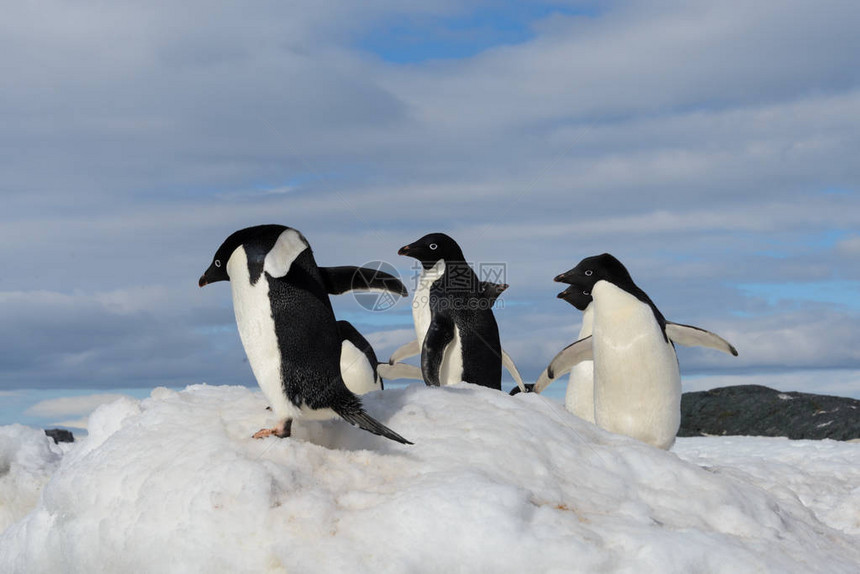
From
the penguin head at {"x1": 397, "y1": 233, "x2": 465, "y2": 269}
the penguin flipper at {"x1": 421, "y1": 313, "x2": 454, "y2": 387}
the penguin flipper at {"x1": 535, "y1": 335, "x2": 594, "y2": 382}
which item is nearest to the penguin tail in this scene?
the penguin flipper at {"x1": 421, "y1": 313, "x2": 454, "y2": 387}

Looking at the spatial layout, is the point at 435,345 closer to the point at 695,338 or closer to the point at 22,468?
the point at 695,338

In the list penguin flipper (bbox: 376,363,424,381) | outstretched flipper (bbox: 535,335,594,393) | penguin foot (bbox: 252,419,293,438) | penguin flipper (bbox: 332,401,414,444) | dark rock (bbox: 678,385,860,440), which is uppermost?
penguin flipper (bbox: 332,401,414,444)

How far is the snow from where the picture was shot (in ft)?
10.4

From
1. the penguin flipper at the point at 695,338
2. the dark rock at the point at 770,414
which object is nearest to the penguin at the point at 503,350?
the penguin flipper at the point at 695,338

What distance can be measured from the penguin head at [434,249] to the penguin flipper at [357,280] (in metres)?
3.00

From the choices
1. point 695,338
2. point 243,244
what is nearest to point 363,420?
point 243,244

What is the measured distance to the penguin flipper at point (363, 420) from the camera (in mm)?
3715

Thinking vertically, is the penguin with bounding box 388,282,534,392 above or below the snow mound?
above

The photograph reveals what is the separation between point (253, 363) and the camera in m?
4.17

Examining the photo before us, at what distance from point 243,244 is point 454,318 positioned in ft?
12.2

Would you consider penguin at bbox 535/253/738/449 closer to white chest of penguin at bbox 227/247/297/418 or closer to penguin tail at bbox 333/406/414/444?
penguin tail at bbox 333/406/414/444

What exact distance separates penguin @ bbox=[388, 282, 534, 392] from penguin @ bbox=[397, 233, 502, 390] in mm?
45

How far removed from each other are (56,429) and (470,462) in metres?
9.32

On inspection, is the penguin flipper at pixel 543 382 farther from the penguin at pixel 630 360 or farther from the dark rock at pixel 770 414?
the dark rock at pixel 770 414
